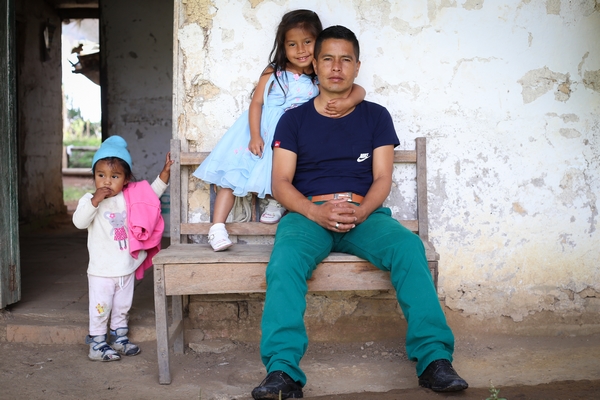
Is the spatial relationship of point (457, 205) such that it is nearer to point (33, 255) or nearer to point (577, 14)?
point (577, 14)

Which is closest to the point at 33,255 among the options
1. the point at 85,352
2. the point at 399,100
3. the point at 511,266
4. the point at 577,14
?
the point at 85,352

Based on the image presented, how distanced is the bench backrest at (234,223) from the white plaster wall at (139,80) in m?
3.94

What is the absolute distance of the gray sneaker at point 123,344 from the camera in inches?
129

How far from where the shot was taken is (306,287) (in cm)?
264

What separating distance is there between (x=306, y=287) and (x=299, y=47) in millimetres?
1328

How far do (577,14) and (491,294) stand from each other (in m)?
1.70

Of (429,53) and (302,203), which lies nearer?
(302,203)

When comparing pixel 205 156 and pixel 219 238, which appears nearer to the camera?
pixel 219 238

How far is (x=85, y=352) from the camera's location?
3.35m

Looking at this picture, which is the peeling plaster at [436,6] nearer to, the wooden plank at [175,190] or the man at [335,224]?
the man at [335,224]

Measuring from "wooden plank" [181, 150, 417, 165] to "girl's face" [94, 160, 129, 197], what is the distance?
0.36 meters

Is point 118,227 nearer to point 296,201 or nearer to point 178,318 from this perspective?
point 178,318

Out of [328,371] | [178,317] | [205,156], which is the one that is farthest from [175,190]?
[328,371]

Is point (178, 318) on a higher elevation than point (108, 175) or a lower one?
lower
